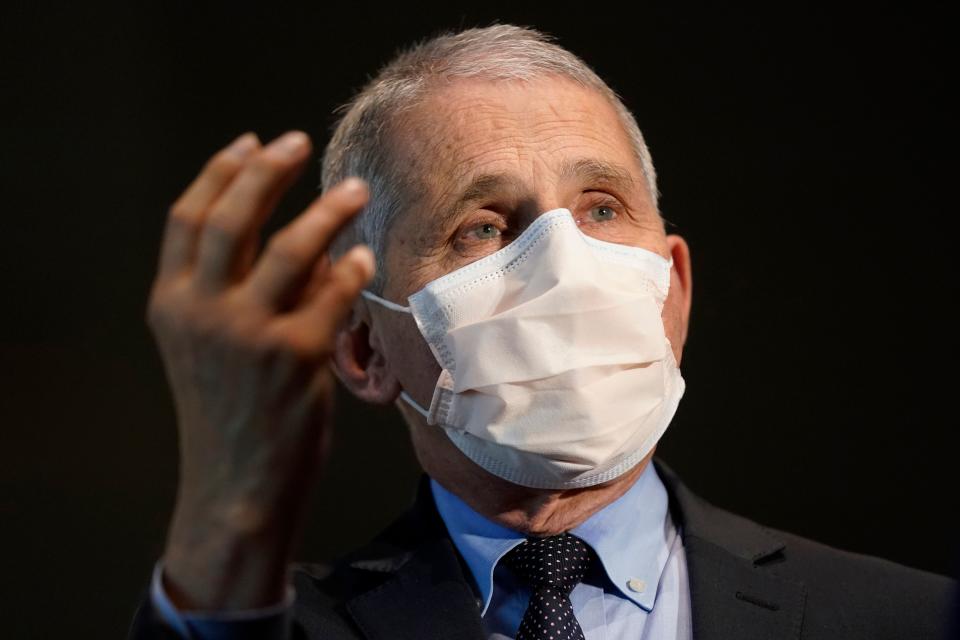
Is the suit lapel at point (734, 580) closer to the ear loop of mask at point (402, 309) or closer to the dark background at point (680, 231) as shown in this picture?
the ear loop of mask at point (402, 309)

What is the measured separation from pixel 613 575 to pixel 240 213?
41.8 inches

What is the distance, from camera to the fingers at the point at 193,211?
137 cm

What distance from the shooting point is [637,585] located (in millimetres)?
2094

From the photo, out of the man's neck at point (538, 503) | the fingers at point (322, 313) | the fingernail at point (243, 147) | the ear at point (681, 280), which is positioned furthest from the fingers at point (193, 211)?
the ear at point (681, 280)

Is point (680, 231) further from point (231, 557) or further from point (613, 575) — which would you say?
point (231, 557)

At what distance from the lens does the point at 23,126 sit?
9.77 feet

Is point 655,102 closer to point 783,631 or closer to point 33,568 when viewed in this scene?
point 783,631

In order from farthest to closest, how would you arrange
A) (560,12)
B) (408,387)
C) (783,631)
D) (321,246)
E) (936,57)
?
1. (560,12)
2. (936,57)
3. (408,387)
4. (783,631)
5. (321,246)

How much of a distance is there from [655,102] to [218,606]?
78.4 inches

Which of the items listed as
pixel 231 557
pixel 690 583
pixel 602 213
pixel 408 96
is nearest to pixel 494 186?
pixel 602 213

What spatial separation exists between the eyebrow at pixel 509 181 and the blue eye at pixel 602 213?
0.04 metres

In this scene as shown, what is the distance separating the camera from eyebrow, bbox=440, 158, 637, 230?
2.10 m

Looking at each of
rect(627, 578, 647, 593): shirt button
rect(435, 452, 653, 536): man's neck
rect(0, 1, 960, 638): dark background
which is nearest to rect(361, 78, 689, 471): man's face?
rect(435, 452, 653, 536): man's neck

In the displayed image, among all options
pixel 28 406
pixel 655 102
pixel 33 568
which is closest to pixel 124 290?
pixel 28 406
